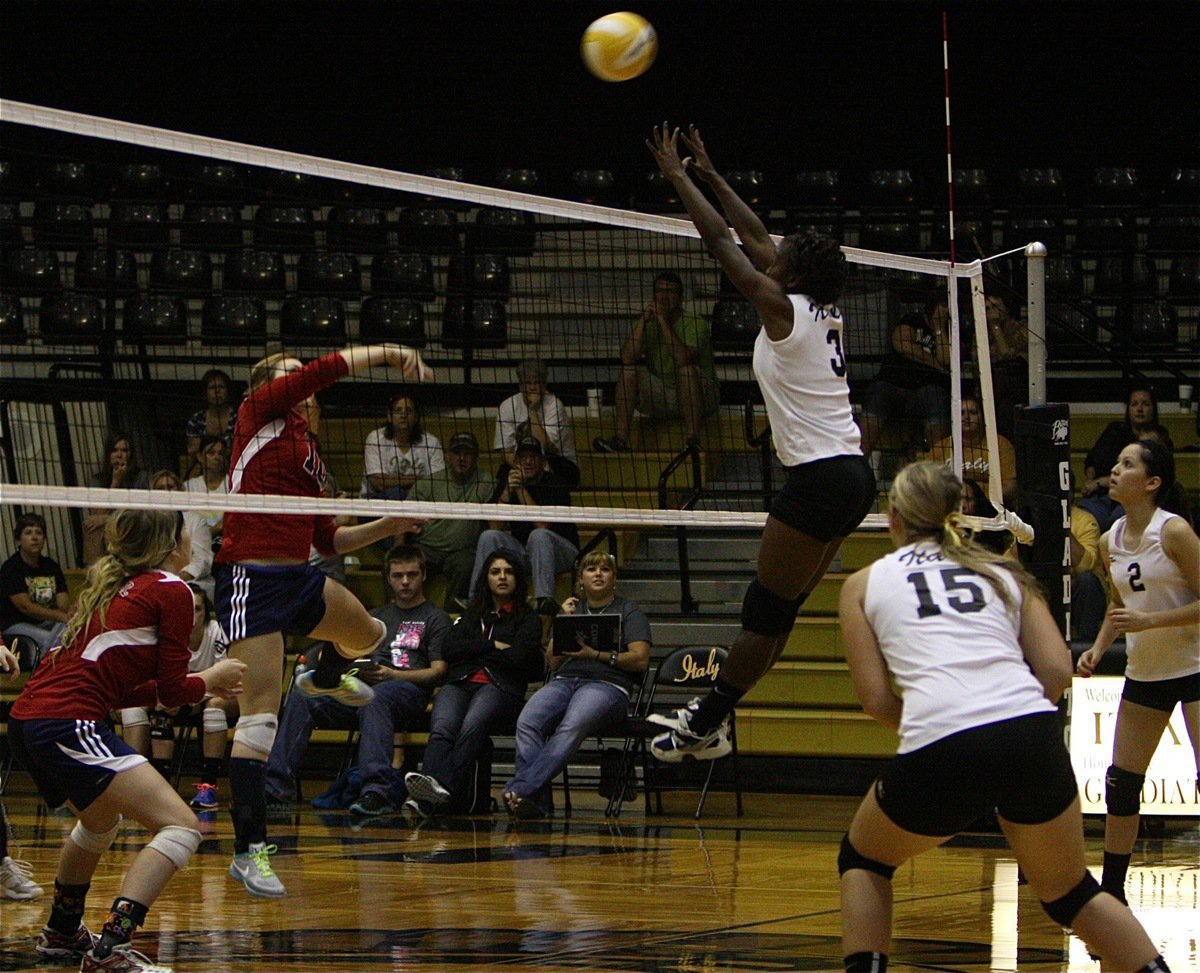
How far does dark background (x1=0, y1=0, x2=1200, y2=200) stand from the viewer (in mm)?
15430

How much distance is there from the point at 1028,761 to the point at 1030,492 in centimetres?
416

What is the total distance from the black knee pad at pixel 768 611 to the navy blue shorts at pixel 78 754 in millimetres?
2392

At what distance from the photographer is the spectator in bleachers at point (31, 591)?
37.1 ft

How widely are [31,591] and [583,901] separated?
21.1ft

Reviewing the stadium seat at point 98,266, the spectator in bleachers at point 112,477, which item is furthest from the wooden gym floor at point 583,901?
the stadium seat at point 98,266

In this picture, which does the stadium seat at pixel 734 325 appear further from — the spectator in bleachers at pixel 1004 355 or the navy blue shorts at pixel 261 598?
the navy blue shorts at pixel 261 598

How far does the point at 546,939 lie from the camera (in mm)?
5766

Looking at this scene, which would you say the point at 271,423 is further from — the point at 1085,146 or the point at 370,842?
the point at 1085,146

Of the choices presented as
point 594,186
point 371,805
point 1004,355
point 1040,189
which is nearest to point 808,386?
point 1004,355

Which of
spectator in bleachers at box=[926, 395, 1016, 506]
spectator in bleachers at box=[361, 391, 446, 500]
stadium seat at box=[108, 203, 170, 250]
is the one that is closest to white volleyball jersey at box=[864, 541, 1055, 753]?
spectator in bleachers at box=[361, 391, 446, 500]

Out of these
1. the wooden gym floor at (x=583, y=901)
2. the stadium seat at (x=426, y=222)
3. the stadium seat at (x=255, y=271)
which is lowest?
the wooden gym floor at (x=583, y=901)

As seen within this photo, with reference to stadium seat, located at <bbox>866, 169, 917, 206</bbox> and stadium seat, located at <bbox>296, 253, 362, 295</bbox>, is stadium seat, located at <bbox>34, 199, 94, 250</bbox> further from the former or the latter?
stadium seat, located at <bbox>866, 169, 917, 206</bbox>

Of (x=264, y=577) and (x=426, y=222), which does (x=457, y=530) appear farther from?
(x=264, y=577)

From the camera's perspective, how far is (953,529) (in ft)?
13.9
